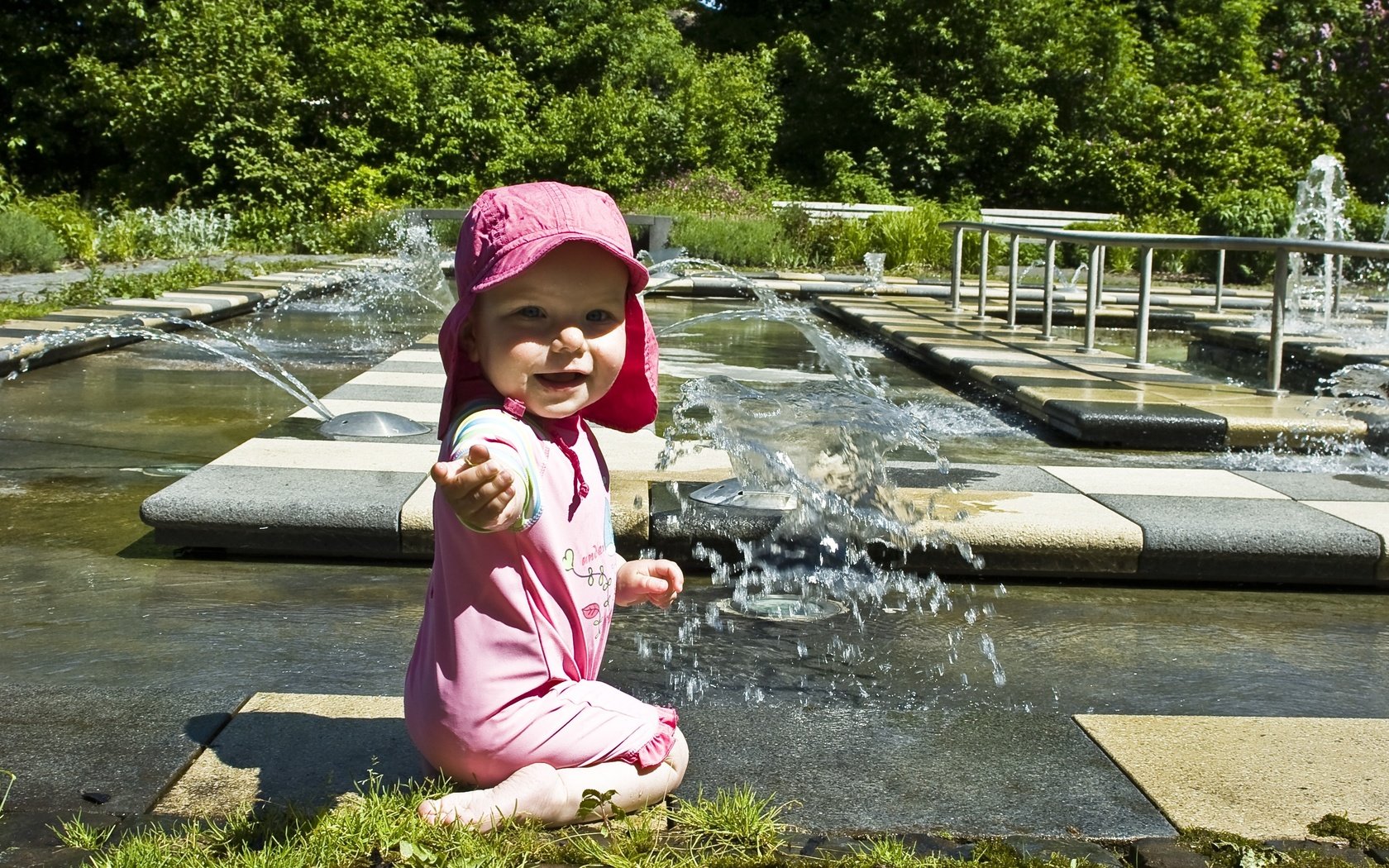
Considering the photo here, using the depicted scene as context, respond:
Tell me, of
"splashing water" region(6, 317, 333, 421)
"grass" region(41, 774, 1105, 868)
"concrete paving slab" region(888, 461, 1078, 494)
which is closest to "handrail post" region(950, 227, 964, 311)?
"splashing water" region(6, 317, 333, 421)

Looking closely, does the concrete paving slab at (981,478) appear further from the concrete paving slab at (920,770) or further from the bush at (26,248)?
the bush at (26,248)

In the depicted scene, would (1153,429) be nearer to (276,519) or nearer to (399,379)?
(399,379)

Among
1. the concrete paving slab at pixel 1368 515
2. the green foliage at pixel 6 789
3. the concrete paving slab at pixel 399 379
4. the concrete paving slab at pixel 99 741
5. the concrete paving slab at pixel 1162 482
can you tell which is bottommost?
the concrete paving slab at pixel 99 741

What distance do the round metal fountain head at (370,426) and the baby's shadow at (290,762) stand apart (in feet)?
8.04

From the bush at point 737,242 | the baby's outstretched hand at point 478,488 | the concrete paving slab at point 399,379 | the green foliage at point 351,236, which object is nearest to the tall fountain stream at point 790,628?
the baby's outstretched hand at point 478,488

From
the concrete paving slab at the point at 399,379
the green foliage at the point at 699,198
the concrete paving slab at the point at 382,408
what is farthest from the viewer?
the green foliage at the point at 699,198

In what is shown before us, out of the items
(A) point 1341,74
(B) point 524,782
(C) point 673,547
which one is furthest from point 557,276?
(A) point 1341,74

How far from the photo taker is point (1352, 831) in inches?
79.6

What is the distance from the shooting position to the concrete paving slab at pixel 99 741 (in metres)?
2.11

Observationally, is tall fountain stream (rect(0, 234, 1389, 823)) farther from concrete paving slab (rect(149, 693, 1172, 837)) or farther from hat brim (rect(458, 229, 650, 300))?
hat brim (rect(458, 229, 650, 300))

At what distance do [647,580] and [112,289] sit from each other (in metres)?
8.98

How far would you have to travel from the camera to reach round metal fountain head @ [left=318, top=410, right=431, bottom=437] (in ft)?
15.9

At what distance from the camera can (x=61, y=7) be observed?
22.4m

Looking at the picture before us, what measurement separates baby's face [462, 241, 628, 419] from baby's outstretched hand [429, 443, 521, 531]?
0.78 feet
